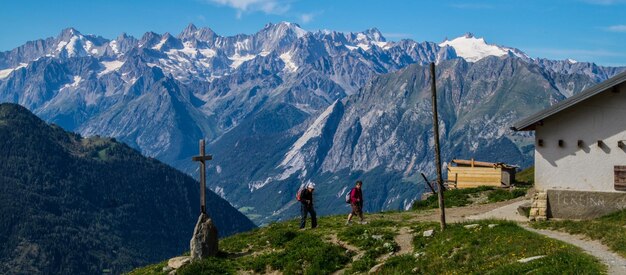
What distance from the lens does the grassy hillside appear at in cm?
2476

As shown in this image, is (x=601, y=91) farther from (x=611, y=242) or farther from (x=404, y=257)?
(x=404, y=257)

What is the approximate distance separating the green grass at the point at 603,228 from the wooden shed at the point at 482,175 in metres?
29.9

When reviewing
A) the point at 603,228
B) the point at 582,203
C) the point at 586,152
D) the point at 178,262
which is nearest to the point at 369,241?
the point at 178,262

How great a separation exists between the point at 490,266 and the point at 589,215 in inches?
572

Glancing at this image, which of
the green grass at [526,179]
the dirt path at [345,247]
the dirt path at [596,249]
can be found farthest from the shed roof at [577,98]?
the green grass at [526,179]

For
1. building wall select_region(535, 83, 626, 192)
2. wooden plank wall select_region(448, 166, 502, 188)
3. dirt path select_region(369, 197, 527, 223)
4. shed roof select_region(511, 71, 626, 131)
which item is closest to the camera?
shed roof select_region(511, 71, 626, 131)

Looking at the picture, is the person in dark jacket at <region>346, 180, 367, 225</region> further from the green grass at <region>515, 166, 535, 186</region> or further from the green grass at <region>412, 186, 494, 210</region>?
the green grass at <region>515, 166, 535, 186</region>

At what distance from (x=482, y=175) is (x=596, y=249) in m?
40.4

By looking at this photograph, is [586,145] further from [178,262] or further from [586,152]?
[178,262]

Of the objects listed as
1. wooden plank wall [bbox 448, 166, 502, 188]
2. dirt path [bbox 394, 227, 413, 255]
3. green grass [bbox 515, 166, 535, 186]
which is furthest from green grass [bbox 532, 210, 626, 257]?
green grass [bbox 515, 166, 535, 186]

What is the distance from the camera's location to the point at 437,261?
92.1ft

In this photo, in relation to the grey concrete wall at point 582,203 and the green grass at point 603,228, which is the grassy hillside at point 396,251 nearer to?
the green grass at point 603,228

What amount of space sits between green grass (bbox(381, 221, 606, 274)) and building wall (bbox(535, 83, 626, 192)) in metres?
6.45

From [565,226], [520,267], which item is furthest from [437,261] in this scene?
[565,226]
